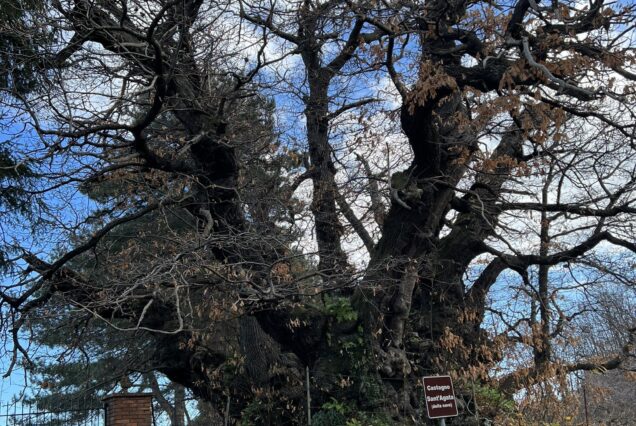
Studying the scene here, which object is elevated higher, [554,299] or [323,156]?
[323,156]

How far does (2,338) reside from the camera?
9227 mm

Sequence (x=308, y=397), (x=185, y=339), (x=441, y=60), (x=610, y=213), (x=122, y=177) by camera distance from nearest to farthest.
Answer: (x=441, y=60), (x=610, y=213), (x=308, y=397), (x=122, y=177), (x=185, y=339)

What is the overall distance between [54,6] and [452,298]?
911cm

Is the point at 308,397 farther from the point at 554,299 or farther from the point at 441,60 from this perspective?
the point at 441,60

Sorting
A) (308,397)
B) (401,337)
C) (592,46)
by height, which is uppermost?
(592,46)

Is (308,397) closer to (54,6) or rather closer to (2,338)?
(2,338)

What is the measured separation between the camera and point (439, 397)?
8188 millimetres

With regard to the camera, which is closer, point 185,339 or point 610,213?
point 610,213

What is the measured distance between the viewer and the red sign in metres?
8.12

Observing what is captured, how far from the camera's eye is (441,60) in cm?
880

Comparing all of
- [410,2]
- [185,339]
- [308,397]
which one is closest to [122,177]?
Answer: [185,339]

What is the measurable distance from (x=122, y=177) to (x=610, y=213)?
8561 mm

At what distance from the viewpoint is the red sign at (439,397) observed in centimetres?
812

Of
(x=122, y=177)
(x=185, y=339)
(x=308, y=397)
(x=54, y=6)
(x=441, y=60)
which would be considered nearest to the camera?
(x=54, y=6)
